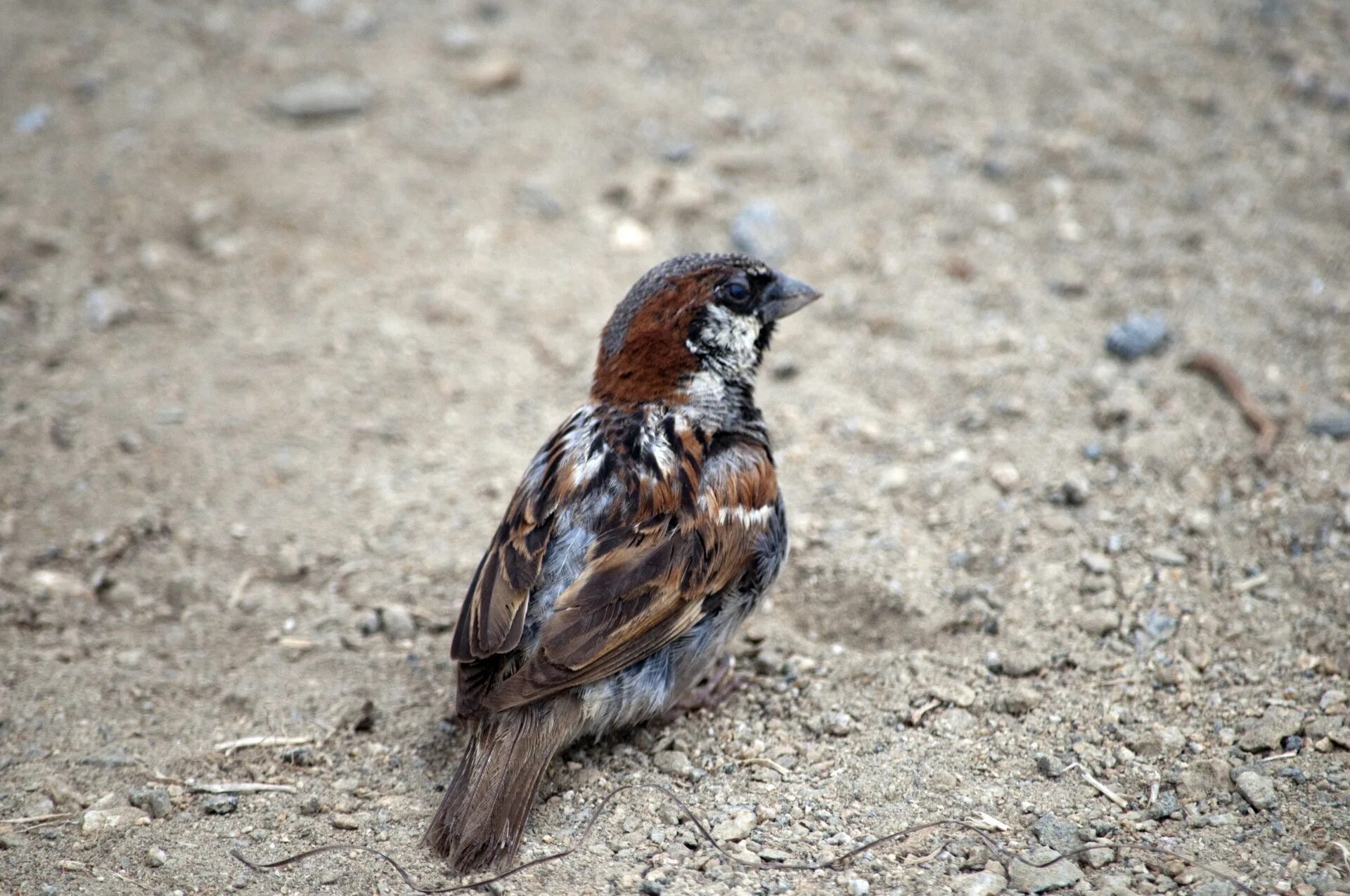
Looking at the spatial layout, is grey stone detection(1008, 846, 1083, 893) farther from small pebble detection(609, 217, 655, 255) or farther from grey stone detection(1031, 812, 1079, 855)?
small pebble detection(609, 217, 655, 255)

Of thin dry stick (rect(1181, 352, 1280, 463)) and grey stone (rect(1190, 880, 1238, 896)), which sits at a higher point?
thin dry stick (rect(1181, 352, 1280, 463))

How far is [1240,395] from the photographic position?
5277 millimetres

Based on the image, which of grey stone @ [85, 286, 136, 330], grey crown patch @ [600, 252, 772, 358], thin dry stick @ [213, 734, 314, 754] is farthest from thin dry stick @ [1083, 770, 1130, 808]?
grey stone @ [85, 286, 136, 330]

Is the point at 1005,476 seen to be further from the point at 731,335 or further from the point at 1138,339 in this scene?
the point at 731,335

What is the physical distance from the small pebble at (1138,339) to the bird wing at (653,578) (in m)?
2.30

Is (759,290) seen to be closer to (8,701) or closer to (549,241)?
(549,241)

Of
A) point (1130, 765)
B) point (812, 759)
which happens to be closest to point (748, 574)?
point (812, 759)

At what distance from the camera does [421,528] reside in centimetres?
521

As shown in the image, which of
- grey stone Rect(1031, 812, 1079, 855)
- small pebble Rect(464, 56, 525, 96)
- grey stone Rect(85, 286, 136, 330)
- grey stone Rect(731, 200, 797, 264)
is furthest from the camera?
small pebble Rect(464, 56, 525, 96)

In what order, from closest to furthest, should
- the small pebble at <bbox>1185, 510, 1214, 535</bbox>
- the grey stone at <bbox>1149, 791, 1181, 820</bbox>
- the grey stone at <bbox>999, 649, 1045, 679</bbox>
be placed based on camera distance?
the grey stone at <bbox>1149, 791, 1181, 820</bbox> → the grey stone at <bbox>999, 649, 1045, 679</bbox> → the small pebble at <bbox>1185, 510, 1214, 535</bbox>

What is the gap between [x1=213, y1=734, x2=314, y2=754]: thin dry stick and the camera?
163 inches

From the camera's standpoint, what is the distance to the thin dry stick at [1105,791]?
3.70m

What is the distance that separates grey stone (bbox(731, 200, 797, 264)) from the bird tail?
3.29 meters

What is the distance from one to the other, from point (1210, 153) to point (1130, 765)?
4161 millimetres
